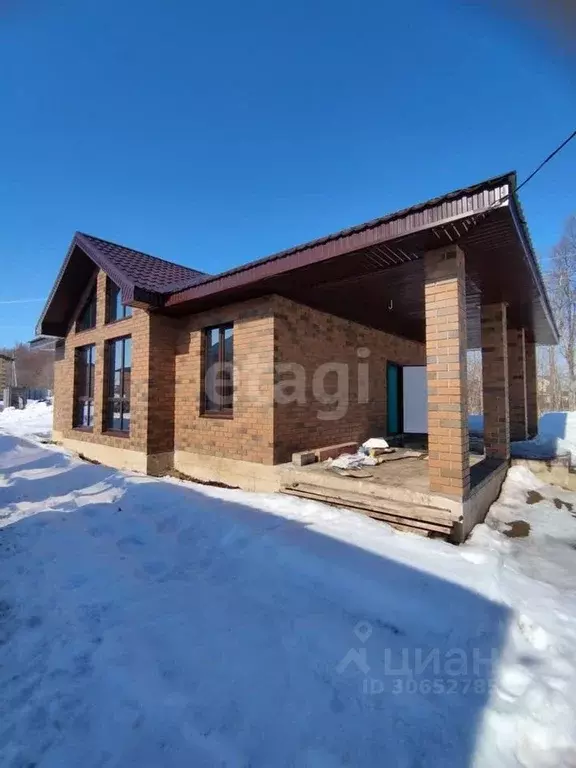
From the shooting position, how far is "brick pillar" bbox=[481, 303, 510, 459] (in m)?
6.49

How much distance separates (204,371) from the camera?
23.9 feet

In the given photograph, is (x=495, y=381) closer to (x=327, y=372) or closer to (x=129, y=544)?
(x=327, y=372)

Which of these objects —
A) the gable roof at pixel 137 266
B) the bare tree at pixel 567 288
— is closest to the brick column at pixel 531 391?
the gable roof at pixel 137 266

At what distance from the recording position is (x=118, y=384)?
8688mm

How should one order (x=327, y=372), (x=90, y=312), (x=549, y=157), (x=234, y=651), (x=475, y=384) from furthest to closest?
(x=475, y=384) < (x=90, y=312) < (x=327, y=372) < (x=549, y=157) < (x=234, y=651)

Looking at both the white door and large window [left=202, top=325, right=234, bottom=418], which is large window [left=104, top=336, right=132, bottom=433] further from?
the white door

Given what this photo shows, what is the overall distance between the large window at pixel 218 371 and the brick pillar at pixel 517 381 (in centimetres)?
718

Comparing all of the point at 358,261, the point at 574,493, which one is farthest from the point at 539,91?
the point at 574,493

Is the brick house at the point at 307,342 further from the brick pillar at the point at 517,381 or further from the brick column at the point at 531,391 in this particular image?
the brick column at the point at 531,391

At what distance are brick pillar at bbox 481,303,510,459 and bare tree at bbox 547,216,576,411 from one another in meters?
16.0

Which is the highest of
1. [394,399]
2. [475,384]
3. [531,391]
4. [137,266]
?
[137,266]

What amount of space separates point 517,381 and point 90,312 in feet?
37.9

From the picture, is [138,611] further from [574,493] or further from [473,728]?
[574,493]

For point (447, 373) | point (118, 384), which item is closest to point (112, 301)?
point (118, 384)
